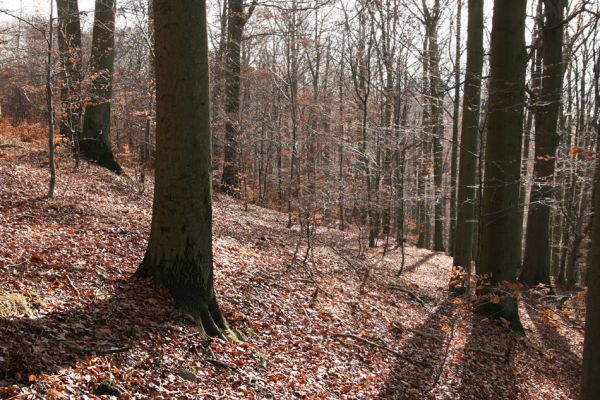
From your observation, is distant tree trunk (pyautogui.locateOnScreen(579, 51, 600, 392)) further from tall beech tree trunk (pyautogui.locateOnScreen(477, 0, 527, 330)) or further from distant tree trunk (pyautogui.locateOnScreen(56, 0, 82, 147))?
distant tree trunk (pyautogui.locateOnScreen(56, 0, 82, 147))

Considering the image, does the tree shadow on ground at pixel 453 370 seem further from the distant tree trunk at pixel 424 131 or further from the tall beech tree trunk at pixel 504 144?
the distant tree trunk at pixel 424 131

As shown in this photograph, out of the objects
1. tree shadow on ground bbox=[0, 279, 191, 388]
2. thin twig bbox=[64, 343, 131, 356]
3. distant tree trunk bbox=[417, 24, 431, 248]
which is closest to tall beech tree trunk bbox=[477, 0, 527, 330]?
distant tree trunk bbox=[417, 24, 431, 248]

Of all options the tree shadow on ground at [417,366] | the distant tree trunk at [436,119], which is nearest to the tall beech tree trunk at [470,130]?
the distant tree trunk at [436,119]

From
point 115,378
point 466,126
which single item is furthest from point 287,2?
point 115,378

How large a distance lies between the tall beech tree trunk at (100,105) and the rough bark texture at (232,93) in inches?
176

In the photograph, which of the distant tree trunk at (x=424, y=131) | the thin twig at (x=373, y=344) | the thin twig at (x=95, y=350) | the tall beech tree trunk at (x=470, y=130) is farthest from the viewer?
the distant tree trunk at (x=424, y=131)

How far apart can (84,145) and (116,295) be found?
907 centimetres

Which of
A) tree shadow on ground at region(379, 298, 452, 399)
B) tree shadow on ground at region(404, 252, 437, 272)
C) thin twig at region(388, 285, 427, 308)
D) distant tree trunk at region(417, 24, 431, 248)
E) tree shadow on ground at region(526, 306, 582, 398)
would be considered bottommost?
tree shadow on ground at region(526, 306, 582, 398)

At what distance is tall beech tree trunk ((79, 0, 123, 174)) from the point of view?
13141 mm

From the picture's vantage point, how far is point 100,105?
13164mm

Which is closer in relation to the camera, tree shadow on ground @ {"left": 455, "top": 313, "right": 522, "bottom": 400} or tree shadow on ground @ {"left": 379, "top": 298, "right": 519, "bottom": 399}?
tree shadow on ground @ {"left": 379, "top": 298, "right": 519, "bottom": 399}

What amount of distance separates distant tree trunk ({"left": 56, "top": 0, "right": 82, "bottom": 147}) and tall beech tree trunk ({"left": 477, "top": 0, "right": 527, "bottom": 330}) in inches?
353

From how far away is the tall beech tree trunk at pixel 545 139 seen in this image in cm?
1159

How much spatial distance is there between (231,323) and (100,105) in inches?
368
